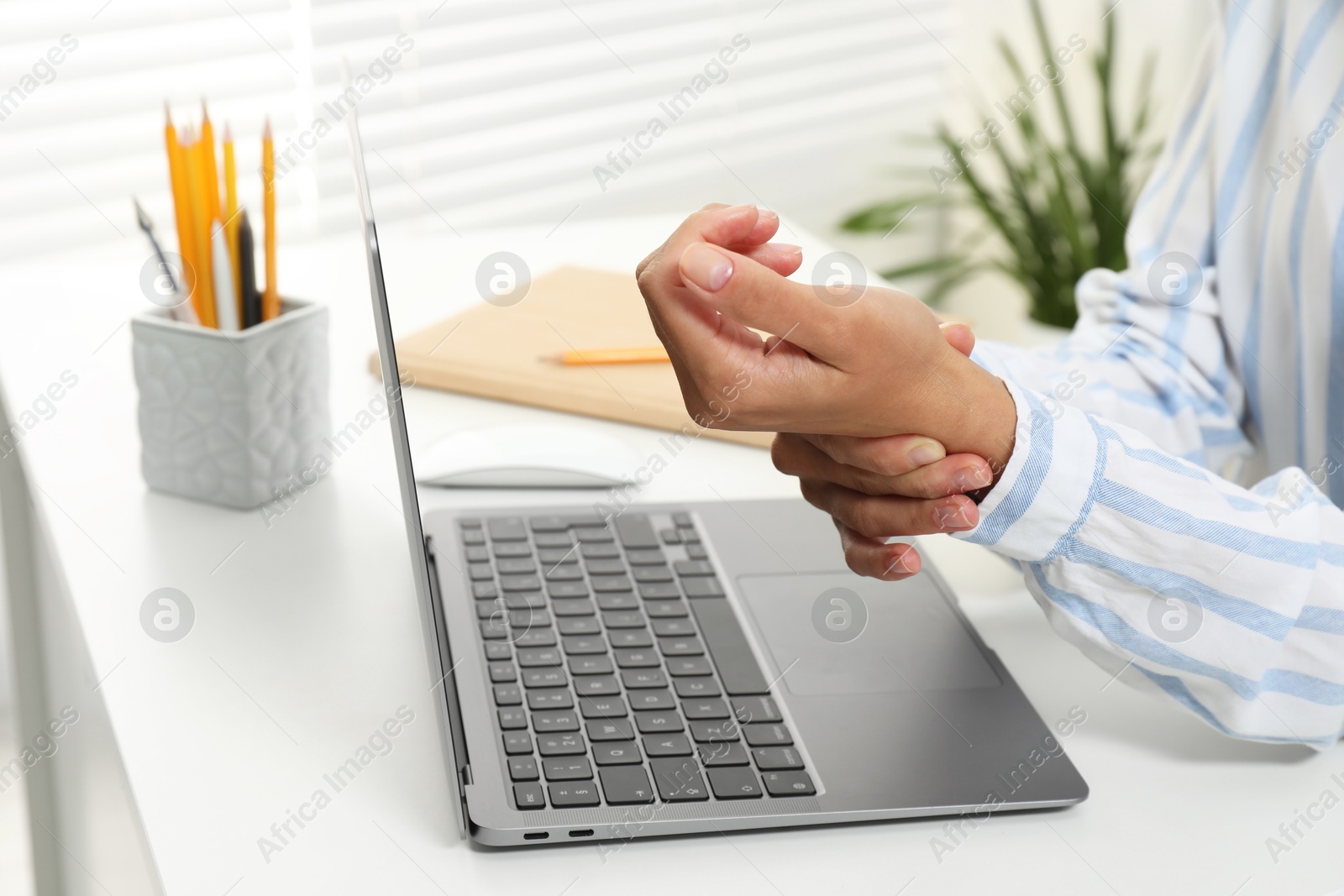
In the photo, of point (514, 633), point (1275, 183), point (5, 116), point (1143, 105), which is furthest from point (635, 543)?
point (1143, 105)

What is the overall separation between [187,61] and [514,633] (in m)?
1.48

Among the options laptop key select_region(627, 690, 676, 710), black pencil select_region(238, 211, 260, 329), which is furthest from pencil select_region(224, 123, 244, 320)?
laptop key select_region(627, 690, 676, 710)

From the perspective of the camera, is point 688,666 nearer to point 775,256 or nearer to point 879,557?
point 879,557

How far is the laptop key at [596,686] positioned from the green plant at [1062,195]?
1.83m

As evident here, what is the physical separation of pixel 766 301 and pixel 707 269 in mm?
28

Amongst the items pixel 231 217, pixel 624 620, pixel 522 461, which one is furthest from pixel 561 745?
pixel 231 217

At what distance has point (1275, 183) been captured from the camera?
2.91 feet

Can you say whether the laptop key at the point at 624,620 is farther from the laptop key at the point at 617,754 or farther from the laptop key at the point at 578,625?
the laptop key at the point at 617,754

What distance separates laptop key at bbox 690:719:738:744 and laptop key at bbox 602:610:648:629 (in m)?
0.10

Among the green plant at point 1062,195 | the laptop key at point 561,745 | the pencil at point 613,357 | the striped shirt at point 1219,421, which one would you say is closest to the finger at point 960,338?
the striped shirt at point 1219,421

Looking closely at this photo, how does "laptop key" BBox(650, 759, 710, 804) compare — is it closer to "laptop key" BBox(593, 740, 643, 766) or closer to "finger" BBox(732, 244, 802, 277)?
"laptop key" BBox(593, 740, 643, 766)

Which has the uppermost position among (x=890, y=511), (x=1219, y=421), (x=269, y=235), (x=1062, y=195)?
(x=269, y=235)

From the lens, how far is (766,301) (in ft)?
1.56

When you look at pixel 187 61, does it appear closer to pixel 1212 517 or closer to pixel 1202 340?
pixel 1202 340
